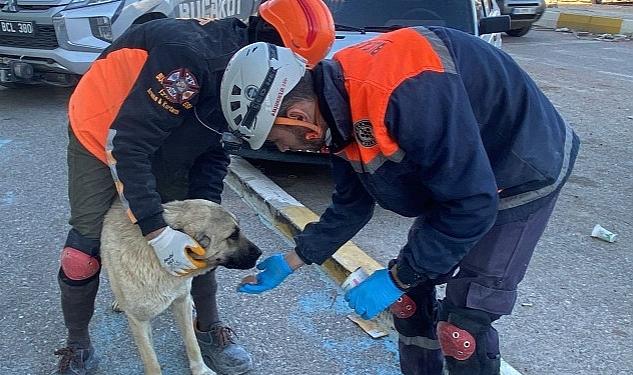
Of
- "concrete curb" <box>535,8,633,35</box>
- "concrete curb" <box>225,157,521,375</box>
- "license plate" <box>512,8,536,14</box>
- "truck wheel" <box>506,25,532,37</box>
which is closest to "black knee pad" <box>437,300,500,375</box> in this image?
"concrete curb" <box>225,157,521,375</box>

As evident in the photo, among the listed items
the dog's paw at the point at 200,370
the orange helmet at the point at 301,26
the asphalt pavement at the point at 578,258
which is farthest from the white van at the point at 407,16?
the orange helmet at the point at 301,26

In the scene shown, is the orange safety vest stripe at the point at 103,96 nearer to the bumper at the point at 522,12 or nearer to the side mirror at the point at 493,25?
the side mirror at the point at 493,25

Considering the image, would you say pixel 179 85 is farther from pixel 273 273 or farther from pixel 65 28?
pixel 65 28

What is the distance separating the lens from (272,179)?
18.9ft

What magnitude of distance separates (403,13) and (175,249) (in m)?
3.96

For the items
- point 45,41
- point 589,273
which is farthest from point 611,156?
point 45,41

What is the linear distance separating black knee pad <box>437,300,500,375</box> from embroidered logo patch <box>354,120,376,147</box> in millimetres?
756

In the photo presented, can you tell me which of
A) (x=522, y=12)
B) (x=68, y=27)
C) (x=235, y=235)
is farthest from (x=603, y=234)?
(x=522, y=12)

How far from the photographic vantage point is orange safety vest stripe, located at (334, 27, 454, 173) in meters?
1.91

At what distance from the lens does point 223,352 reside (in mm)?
3162

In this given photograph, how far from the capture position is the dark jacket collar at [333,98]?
1.98 metres

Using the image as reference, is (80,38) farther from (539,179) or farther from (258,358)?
(539,179)

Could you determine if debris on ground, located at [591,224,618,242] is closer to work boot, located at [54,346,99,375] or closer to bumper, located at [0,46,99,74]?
work boot, located at [54,346,99,375]

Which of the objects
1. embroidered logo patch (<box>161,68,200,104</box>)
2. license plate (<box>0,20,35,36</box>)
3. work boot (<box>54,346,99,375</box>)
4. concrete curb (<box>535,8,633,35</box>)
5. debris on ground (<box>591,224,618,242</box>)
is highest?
embroidered logo patch (<box>161,68,200,104</box>)
